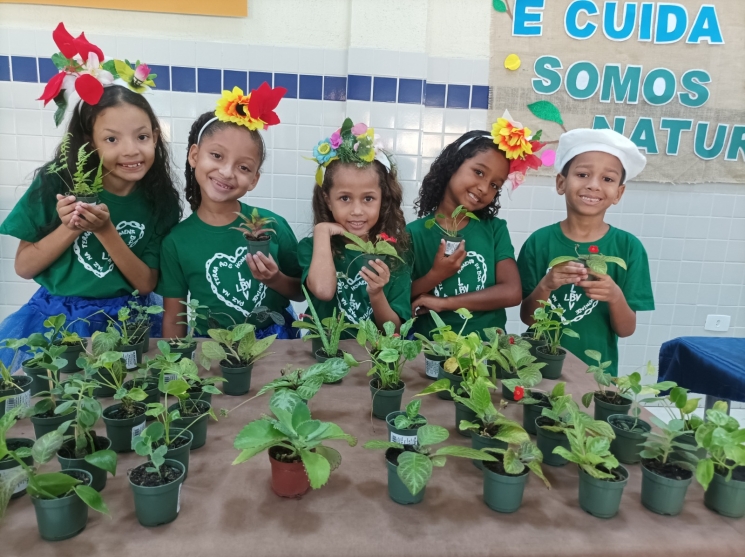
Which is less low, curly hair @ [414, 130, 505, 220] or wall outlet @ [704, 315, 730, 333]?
curly hair @ [414, 130, 505, 220]

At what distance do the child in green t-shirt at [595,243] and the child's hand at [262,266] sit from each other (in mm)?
981

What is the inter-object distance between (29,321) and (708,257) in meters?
3.68

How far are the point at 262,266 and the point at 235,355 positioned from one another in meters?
0.42

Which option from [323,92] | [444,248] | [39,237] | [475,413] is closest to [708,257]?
[444,248]

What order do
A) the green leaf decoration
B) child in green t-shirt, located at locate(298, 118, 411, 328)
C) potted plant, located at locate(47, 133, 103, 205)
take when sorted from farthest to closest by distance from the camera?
the green leaf decoration → child in green t-shirt, located at locate(298, 118, 411, 328) → potted plant, located at locate(47, 133, 103, 205)

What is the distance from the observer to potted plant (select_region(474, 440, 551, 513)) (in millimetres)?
885

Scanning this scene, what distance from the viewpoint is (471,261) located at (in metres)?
2.05

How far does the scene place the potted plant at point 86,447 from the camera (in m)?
0.85

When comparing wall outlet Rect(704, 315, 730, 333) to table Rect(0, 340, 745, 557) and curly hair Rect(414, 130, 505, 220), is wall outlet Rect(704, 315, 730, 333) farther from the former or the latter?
table Rect(0, 340, 745, 557)

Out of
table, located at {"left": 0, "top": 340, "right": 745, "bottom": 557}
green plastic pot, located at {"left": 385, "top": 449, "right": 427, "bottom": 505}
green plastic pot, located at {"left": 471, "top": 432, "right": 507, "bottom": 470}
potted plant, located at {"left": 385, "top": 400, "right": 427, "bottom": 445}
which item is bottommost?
table, located at {"left": 0, "top": 340, "right": 745, "bottom": 557}

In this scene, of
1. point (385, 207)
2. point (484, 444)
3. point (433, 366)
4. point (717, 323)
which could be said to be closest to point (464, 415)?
point (484, 444)

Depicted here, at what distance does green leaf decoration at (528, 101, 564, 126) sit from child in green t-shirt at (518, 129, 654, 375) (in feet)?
3.28

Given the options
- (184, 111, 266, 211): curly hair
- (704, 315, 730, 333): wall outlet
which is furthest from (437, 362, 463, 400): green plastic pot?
(704, 315, 730, 333): wall outlet

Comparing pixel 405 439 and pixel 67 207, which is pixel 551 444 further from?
pixel 67 207
